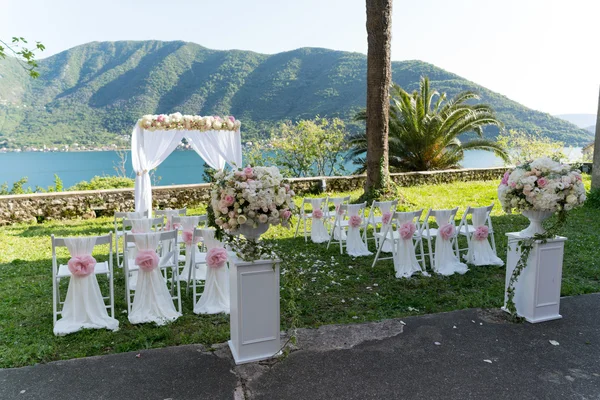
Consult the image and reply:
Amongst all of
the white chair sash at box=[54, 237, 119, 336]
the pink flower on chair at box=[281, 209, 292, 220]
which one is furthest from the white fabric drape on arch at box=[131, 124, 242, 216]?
the pink flower on chair at box=[281, 209, 292, 220]

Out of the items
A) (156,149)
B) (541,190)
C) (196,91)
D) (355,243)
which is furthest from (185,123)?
(196,91)

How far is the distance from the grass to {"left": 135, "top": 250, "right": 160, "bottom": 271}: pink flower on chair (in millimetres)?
588

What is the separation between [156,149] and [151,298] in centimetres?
523

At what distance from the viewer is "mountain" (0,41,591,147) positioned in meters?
33.0

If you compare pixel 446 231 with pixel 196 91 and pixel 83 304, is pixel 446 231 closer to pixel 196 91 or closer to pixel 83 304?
pixel 83 304

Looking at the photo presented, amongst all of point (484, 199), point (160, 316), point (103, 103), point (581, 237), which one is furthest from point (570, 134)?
point (103, 103)

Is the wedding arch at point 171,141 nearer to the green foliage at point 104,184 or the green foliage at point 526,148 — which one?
the green foliage at point 104,184

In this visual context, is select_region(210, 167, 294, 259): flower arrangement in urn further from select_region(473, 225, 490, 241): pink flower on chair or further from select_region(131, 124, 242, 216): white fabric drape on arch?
select_region(131, 124, 242, 216): white fabric drape on arch

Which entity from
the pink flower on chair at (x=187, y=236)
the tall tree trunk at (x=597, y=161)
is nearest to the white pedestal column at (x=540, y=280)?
the pink flower on chair at (x=187, y=236)

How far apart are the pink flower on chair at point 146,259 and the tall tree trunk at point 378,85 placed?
7234 mm

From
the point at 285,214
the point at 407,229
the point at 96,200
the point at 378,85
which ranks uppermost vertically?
the point at 378,85

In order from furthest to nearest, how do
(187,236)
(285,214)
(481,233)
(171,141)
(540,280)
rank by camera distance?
(171,141), (481,233), (187,236), (540,280), (285,214)

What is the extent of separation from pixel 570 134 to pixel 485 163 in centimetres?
1644

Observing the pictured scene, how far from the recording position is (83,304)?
13.5 ft
